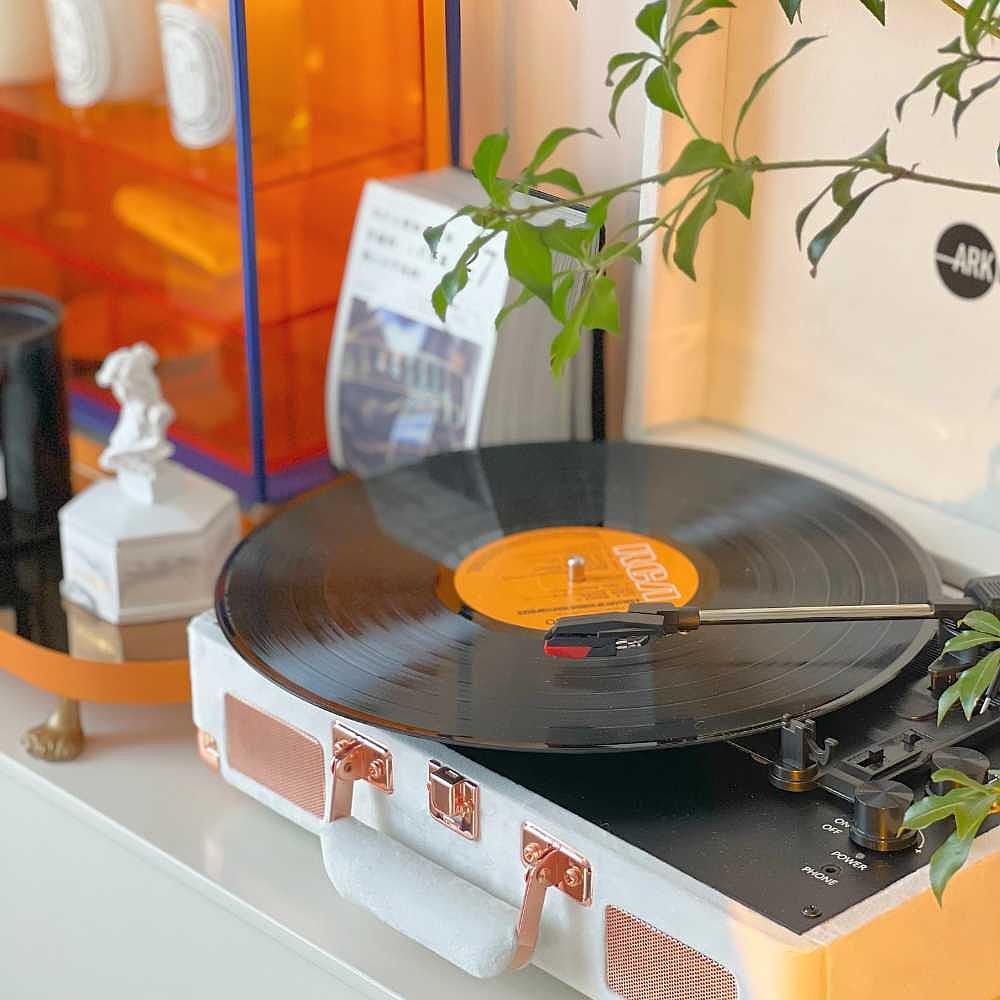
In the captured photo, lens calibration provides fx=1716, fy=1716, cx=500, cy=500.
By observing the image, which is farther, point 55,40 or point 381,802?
point 55,40

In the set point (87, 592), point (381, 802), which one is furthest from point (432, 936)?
point (87, 592)

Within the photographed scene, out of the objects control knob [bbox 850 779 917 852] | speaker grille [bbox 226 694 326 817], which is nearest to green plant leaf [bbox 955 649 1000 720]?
control knob [bbox 850 779 917 852]

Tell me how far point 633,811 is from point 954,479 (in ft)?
1.27

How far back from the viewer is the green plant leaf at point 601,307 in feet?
2.23

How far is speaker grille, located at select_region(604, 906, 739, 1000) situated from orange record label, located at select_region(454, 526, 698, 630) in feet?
0.65

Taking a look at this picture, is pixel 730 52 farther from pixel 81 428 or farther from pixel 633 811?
pixel 81 428

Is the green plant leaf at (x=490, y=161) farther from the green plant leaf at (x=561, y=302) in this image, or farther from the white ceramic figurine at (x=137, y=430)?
the white ceramic figurine at (x=137, y=430)

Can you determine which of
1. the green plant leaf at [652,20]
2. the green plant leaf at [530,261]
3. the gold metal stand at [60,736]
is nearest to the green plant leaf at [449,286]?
the green plant leaf at [530,261]

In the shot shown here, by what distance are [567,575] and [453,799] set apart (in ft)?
0.64

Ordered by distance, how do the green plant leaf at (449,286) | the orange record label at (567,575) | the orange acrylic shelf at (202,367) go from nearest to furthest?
1. the green plant leaf at (449,286)
2. the orange record label at (567,575)
3. the orange acrylic shelf at (202,367)

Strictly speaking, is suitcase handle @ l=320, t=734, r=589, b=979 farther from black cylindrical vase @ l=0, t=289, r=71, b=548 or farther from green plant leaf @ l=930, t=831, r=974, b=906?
black cylindrical vase @ l=0, t=289, r=71, b=548

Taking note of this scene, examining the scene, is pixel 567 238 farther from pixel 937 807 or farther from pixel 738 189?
pixel 937 807

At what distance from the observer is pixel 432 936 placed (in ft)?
2.60

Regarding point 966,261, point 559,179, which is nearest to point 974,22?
point 559,179
